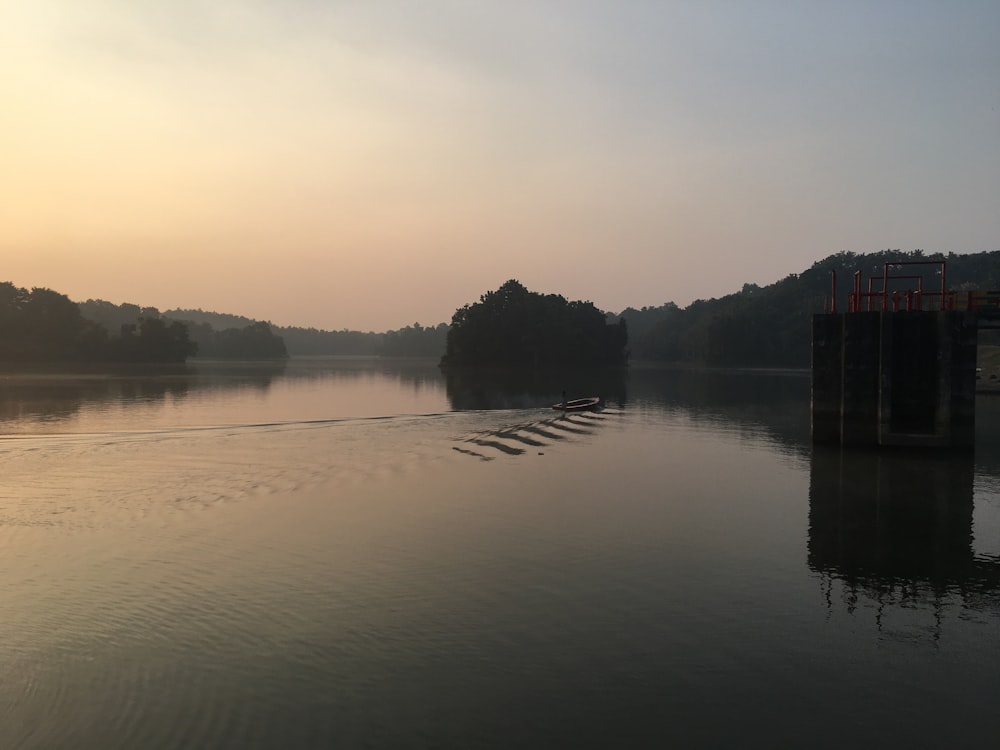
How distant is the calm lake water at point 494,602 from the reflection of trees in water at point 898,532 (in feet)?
0.39

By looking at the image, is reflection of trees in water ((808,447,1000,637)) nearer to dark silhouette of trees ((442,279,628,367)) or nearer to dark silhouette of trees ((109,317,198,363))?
dark silhouette of trees ((442,279,628,367))

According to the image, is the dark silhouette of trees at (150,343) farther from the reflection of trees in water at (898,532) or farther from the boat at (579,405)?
the reflection of trees in water at (898,532)

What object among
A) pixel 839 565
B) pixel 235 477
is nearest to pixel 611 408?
pixel 235 477

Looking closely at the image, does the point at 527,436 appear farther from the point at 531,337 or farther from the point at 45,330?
the point at 45,330

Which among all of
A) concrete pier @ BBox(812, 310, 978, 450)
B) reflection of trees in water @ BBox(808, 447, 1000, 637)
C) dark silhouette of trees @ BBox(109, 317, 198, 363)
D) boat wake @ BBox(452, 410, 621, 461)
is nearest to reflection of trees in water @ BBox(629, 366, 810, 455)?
concrete pier @ BBox(812, 310, 978, 450)

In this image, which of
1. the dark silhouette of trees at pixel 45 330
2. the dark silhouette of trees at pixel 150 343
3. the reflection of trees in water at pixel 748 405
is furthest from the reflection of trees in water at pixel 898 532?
the dark silhouette of trees at pixel 45 330

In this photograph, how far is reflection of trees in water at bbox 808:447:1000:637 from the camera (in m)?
14.9

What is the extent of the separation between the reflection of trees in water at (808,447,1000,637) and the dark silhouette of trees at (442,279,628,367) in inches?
4966

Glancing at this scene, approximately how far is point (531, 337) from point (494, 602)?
143265 millimetres

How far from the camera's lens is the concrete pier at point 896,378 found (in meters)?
31.3

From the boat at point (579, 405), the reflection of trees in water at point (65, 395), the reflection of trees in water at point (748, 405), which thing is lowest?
the reflection of trees in water at point (748, 405)

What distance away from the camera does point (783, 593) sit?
14562mm

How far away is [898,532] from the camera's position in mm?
19562

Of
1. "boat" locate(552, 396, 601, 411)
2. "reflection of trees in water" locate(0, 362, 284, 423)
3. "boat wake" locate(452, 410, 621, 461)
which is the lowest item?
"boat wake" locate(452, 410, 621, 461)
